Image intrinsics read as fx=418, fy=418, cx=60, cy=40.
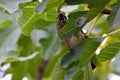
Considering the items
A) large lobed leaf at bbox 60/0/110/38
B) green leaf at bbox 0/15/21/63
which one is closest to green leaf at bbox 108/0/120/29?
large lobed leaf at bbox 60/0/110/38

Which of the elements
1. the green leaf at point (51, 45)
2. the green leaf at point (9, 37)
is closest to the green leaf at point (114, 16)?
the green leaf at point (9, 37)

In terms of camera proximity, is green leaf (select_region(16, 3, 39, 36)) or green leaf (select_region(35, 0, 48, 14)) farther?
green leaf (select_region(16, 3, 39, 36))

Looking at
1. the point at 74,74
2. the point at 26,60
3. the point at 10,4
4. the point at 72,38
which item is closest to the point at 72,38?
the point at 72,38

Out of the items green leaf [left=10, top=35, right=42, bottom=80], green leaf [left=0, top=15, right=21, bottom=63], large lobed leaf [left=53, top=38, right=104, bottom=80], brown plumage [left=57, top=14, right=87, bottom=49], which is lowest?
green leaf [left=10, top=35, right=42, bottom=80]

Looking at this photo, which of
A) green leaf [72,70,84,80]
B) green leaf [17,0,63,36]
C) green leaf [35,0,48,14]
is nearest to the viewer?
green leaf [35,0,48,14]

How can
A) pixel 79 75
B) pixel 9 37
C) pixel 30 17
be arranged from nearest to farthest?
1. pixel 79 75
2. pixel 30 17
3. pixel 9 37

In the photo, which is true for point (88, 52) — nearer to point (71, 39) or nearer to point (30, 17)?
point (71, 39)

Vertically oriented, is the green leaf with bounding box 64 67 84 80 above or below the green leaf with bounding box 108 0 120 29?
below

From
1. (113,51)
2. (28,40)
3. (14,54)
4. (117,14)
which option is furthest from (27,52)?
(117,14)

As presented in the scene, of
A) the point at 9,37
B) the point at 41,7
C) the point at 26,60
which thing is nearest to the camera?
the point at 41,7

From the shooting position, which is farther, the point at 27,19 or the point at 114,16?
the point at 27,19

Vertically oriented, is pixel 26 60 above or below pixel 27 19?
below

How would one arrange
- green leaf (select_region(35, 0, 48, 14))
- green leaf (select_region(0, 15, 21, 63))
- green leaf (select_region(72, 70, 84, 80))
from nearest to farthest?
green leaf (select_region(35, 0, 48, 14)), green leaf (select_region(72, 70, 84, 80)), green leaf (select_region(0, 15, 21, 63))

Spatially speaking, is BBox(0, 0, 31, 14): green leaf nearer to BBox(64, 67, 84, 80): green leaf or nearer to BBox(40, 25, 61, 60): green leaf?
BBox(64, 67, 84, 80): green leaf
